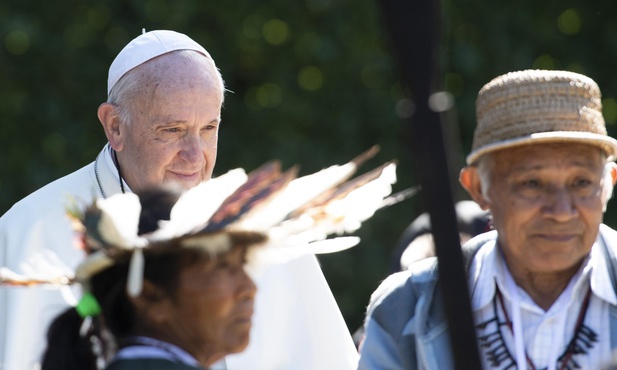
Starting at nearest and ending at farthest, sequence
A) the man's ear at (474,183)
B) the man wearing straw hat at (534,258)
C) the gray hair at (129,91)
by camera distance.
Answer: the man wearing straw hat at (534,258)
the man's ear at (474,183)
the gray hair at (129,91)

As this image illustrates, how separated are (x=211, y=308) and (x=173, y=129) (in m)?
1.85

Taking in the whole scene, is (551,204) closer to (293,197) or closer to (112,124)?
(293,197)

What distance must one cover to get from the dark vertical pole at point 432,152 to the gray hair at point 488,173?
1645 millimetres

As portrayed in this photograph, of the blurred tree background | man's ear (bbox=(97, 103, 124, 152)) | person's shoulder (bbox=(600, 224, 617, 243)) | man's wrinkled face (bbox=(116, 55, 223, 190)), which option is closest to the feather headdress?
person's shoulder (bbox=(600, 224, 617, 243))

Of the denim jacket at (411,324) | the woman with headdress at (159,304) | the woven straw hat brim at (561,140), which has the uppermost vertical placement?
the woven straw hat brim at (561,140)

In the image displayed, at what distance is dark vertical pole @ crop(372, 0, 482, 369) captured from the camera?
7.41 ft

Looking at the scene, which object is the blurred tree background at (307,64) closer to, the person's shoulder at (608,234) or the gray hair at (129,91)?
the gray hair at (129,91)

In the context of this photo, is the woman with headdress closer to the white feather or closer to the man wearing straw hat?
A: the white feather

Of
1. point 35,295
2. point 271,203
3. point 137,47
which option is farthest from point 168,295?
point 137,47

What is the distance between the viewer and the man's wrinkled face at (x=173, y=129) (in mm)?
4977

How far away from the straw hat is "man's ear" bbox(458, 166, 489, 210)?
0.49ft

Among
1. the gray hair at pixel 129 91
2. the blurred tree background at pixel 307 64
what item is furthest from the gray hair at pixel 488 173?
the blurred tree background at pixel 307 64

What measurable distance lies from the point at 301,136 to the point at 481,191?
6.10 metres

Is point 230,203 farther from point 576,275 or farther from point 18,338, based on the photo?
point 18,338
